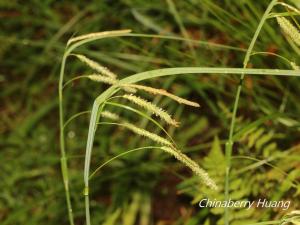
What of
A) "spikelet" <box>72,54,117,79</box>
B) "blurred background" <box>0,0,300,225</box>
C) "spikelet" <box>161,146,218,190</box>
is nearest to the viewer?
"spikelet" <box>161,146,218,190</box>

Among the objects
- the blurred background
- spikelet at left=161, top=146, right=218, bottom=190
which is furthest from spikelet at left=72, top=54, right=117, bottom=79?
the blurred background

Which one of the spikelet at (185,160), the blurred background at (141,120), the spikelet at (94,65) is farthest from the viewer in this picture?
the blurred background at (141,120)

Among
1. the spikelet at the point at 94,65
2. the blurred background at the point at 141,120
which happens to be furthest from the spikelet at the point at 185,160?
the blurred background at the point at 141,120

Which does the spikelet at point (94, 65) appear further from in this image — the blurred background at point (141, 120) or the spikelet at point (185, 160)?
the blurred background at point (141, 120)

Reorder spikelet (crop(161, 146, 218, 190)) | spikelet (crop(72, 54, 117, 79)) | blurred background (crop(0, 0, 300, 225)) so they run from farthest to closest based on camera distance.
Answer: blurred background (crop(0, 0, 300, 225)) < spikelet (crop(72, 54, 117, 79)) < spikelet (crop(161, 146, 218, 190))

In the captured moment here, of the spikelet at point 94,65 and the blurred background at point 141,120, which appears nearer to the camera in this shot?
the spikelet at point 94,65

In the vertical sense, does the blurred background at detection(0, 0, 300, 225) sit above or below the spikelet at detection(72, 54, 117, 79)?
below

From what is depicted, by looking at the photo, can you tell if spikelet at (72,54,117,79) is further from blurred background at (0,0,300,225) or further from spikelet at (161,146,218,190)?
blurred background at (0,0,300,225)

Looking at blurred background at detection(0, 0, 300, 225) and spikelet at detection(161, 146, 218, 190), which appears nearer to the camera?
spikelet at detection(161, 146, 218, 190)
